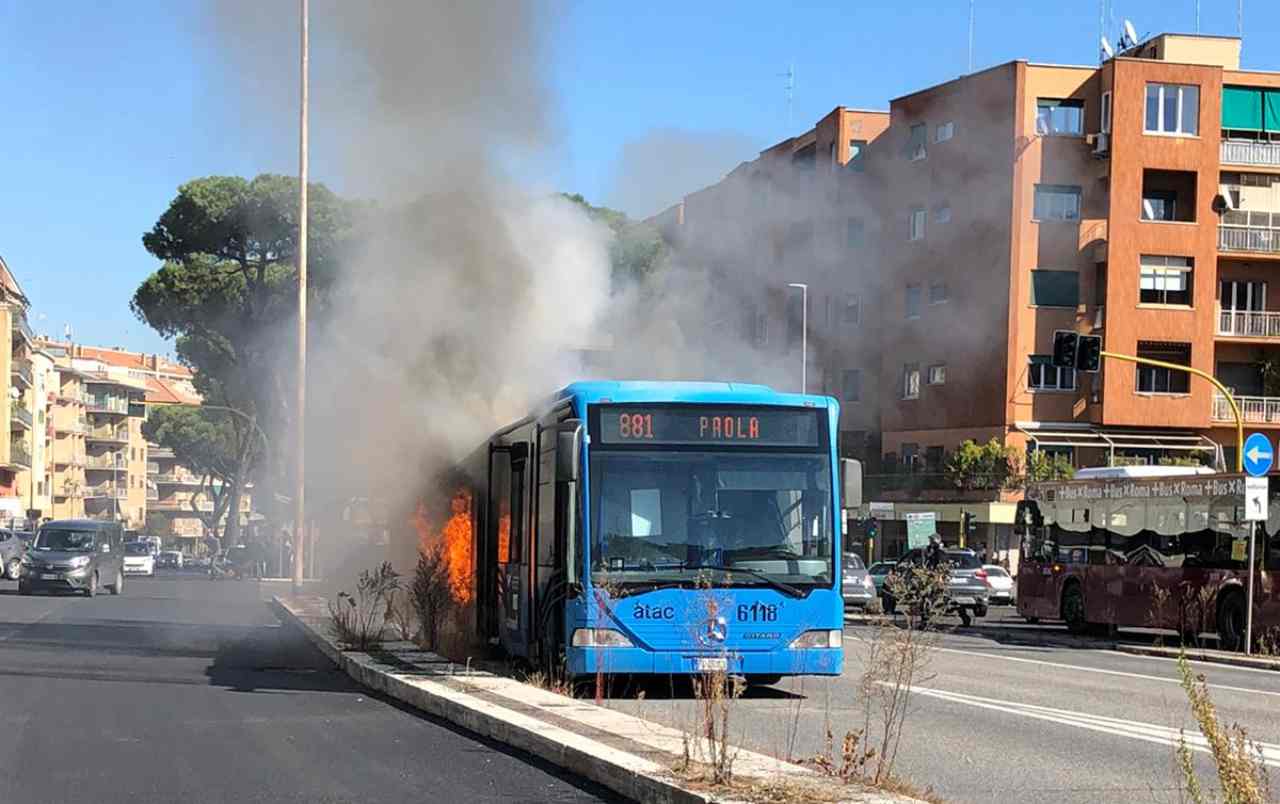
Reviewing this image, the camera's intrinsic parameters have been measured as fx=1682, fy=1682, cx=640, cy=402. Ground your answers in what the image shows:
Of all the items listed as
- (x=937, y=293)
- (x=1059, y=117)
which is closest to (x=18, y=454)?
(x=937, y=293)

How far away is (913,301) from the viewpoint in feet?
189

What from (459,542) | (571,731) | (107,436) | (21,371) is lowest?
(571,731)

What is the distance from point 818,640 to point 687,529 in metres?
1.40

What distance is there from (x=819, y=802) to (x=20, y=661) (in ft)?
39.7

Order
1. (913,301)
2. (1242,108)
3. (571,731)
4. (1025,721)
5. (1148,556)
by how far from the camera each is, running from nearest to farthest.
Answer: (571,731), (1025,721), (1148,556), (1242,108), (913,301)

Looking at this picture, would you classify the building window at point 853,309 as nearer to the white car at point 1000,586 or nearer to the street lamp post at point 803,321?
the street lamp post at point 803,321

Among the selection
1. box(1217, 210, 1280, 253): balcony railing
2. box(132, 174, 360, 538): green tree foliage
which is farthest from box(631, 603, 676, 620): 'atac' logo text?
box(1217, 210, 1280, 253): balcony railing

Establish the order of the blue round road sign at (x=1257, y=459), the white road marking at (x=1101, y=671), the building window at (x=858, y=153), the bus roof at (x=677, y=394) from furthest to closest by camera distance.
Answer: the building window at (x=858, y=153)
the blue round road sign at (x=1257, y=459)
the white road marking at (x=1101, y=671)
the bus roof at (x=677, y=394)

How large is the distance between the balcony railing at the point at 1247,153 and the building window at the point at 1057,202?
540 cm

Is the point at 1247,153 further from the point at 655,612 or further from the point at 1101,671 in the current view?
the point at 655,612

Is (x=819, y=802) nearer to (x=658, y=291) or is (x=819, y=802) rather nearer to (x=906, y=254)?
(x=658, y=291)

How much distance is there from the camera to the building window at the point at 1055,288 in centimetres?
5338

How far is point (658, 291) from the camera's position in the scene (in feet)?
107

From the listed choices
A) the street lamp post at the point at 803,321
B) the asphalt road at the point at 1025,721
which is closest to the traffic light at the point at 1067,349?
the asphalt road at the point at 1025,721
